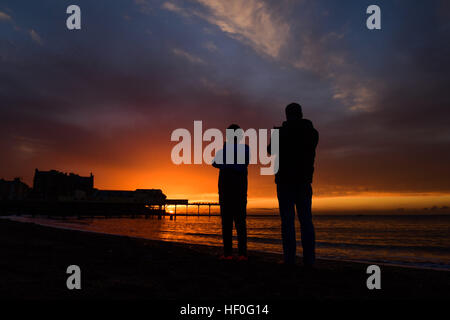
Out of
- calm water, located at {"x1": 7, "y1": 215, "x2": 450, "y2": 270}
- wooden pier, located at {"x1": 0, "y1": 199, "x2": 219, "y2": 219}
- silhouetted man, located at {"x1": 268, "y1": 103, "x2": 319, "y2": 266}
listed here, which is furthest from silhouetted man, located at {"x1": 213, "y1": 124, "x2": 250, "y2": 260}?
wooden pier, located at {"x1": 0, "y1": 199, "x2": 219, "y2": 219}

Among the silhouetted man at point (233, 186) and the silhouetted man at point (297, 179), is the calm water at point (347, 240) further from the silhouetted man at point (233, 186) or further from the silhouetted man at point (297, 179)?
the silhouetted man at point (233, 186)

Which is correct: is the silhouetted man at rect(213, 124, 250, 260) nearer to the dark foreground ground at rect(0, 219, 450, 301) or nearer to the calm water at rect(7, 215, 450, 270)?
the dark foreground ground at rect(0, 219, 450, 301)

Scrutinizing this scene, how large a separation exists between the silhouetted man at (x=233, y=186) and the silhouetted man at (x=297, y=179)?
3.27 feet

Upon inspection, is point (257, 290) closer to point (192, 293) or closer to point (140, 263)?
point (192, 293)

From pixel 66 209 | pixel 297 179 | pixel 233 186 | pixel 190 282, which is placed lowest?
pixel 66 209

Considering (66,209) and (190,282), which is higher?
(190,282)

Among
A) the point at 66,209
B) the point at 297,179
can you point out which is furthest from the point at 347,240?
the point at 66,209

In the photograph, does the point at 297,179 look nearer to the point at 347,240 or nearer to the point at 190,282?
the point at 190,282

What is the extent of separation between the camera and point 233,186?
18.5ft

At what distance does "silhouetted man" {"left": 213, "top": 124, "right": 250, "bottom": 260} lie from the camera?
561cm

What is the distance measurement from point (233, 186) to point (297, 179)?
138 cm

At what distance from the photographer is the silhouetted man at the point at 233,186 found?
18.4ft
